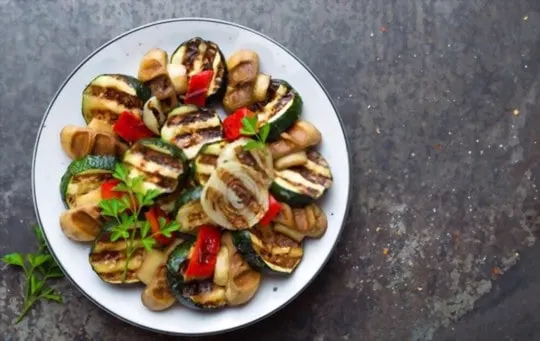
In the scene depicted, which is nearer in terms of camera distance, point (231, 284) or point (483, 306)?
point (231, 284)

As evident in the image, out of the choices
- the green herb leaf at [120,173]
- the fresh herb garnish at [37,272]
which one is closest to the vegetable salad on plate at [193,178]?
the green herb leaf at [120,173]

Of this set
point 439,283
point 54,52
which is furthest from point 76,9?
point 439,283

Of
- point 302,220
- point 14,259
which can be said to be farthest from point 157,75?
point 14,259

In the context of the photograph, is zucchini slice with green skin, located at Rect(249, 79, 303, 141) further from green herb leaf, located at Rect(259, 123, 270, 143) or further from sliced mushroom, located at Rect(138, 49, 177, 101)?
sliced mushroom, located at Rect(138, 49, 177, 101)

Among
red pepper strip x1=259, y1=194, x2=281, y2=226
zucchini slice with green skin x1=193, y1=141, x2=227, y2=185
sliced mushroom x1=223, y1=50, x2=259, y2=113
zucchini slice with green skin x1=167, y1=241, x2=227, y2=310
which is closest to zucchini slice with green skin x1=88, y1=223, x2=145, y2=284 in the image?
zucchini slice with green skin x1=167, y1=241, x2=227, y2=310

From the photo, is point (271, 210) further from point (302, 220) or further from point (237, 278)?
point (237, 278)

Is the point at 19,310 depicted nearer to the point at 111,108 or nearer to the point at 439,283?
the point at 111,108

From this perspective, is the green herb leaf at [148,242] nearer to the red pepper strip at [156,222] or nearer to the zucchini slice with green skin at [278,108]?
the red pepper strip at [156,222]
